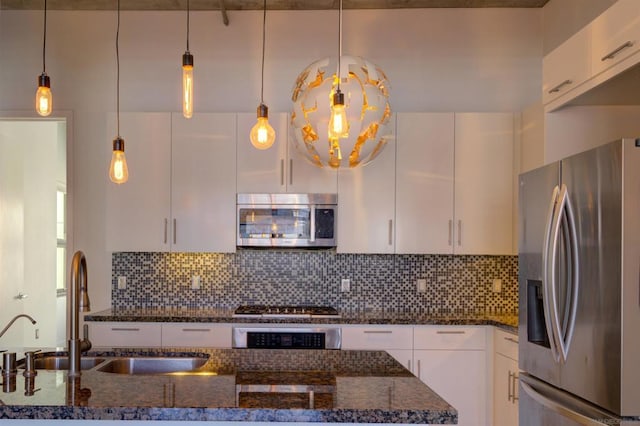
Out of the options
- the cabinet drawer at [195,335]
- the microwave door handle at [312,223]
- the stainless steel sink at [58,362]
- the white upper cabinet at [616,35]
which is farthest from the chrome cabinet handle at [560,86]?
the stainless steel sink at [58,362]

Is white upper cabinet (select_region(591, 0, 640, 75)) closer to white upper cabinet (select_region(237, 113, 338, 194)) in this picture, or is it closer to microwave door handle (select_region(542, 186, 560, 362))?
microwave door handle (select_region(542, 186, 560, 362))

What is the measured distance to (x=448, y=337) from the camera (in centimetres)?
346

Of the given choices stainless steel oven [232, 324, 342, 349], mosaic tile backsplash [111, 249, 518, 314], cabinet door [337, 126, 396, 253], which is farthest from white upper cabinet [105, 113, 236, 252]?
cabinet door [337, 126, 396, 253]

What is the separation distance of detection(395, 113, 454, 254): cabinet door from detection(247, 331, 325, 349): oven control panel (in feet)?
2.83

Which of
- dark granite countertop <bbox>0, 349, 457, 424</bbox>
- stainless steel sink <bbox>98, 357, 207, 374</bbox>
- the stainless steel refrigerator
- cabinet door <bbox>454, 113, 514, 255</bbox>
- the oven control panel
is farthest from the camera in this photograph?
cabinet door <bbox>454, 113, 514, 255</bbox>

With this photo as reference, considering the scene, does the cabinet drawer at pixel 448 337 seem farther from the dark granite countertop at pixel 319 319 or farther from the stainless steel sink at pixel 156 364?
the stainless steel sink at pixel 156 364

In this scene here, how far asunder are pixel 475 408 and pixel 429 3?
9.87 feet

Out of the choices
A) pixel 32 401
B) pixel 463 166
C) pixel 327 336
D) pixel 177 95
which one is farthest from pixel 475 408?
pixel 177 95

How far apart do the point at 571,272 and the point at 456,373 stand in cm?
154

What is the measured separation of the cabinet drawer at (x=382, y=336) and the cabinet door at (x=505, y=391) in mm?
575

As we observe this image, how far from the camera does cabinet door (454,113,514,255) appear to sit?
367cm

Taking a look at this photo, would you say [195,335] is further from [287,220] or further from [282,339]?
[287,220]

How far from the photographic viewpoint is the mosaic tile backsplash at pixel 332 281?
13.2 feet

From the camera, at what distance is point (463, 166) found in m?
3.69
